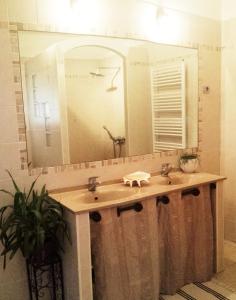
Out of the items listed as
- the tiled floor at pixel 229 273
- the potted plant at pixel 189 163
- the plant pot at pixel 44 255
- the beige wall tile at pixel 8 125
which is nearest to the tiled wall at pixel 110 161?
the beige wall tile at pixel 8 125

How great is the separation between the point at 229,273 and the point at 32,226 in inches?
65.9

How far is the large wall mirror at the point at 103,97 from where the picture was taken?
195 centimetres

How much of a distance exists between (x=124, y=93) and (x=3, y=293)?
1657 mm

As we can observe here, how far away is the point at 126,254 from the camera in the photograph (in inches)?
72.7

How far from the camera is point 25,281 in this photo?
194cm

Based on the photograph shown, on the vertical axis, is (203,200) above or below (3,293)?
above

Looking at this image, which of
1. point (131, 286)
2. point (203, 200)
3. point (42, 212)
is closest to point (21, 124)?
point (42, 212)

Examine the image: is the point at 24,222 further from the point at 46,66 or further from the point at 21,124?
the point at 46,66

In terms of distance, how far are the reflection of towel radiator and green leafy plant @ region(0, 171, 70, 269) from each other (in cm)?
113

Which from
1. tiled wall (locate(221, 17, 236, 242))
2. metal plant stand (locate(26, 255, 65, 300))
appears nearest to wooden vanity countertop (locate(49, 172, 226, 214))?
metal plant stand (locate(26, 255, 65, 300))

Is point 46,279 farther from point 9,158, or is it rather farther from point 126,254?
point 9,158

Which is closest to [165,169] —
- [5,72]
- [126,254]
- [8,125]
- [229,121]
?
[126,254]

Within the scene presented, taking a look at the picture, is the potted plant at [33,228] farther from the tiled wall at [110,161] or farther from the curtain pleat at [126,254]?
the curtain pleat at [126,254]

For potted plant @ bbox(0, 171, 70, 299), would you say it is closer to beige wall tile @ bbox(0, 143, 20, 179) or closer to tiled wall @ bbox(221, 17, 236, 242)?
beige wall tile @ bbox(0, 143, 20, 179)
